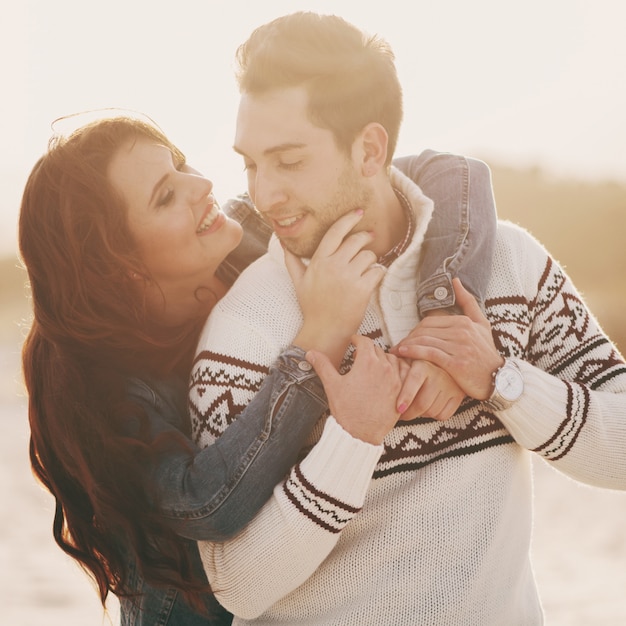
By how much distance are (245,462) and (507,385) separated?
2.22ft

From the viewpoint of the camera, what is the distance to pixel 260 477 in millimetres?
1986

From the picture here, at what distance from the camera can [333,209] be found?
7.84 ft

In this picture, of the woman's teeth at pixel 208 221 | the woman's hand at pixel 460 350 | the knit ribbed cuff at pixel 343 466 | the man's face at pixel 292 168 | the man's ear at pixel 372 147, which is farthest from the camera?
the woman's teeth at pixel 208 221

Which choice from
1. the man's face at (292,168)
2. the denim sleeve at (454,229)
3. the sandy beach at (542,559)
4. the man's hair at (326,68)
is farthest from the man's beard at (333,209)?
the sandy beach at (542,559)

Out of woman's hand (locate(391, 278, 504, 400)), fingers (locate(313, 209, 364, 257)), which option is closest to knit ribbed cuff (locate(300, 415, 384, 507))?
woman's hand (locate(391, 278, 504, 400))

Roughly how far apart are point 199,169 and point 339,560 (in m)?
1.35

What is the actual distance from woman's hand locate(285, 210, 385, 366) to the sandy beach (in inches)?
87.5

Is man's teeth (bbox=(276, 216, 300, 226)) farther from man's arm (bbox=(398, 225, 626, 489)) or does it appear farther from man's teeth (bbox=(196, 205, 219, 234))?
man's arm (bbox=(398, 225, 626, 489))

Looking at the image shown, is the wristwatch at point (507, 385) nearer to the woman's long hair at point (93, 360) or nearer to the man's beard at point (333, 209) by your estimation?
the man's beard at point (333, 209)

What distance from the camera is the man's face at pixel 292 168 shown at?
2307 mm

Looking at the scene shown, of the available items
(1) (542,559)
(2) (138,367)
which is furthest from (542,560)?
(2) (138,367)

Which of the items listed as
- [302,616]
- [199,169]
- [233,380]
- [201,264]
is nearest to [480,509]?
[302,616]

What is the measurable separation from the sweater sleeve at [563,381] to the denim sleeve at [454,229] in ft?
0.37

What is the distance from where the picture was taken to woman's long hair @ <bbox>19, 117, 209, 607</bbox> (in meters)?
2.15
